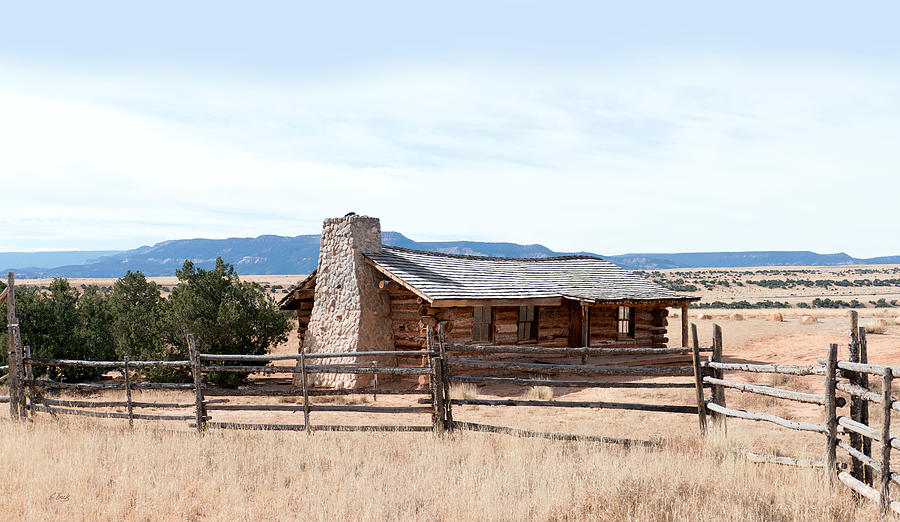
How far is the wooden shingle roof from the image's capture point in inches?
669

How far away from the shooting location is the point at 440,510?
265 inches

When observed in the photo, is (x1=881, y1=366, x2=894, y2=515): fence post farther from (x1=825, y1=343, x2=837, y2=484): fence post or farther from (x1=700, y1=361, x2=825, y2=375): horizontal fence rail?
(x1=700, y1=361, x2=825, y2=375): horizontal fence rail

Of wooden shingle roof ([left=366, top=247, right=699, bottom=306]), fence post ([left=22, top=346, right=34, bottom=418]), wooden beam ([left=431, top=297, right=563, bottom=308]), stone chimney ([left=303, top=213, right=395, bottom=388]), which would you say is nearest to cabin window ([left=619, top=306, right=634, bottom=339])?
wooden shingle roof ([left=366, top=247, right=699, bottom=306])

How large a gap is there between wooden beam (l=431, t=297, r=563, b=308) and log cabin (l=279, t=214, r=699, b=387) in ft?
0.10

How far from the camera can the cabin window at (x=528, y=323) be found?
1950 centimetres

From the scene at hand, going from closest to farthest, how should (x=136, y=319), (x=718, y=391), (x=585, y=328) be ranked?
(x=718, y=391)
(x=585, y=328)
(x=136, y=319)

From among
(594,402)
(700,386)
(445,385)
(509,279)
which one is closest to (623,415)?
(594,402)

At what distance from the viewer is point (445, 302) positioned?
1627 centimetres

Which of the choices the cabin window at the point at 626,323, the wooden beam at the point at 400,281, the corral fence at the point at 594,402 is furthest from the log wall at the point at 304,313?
the cabin window at the point at 626,323

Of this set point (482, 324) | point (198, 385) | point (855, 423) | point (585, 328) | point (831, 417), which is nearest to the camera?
point (855, 423)

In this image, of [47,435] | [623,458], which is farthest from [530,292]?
[47,435]

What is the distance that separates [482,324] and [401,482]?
1159cm

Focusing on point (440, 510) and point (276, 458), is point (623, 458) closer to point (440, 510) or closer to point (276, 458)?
point (440, 510)

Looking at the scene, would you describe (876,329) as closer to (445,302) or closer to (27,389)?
(445,302)
